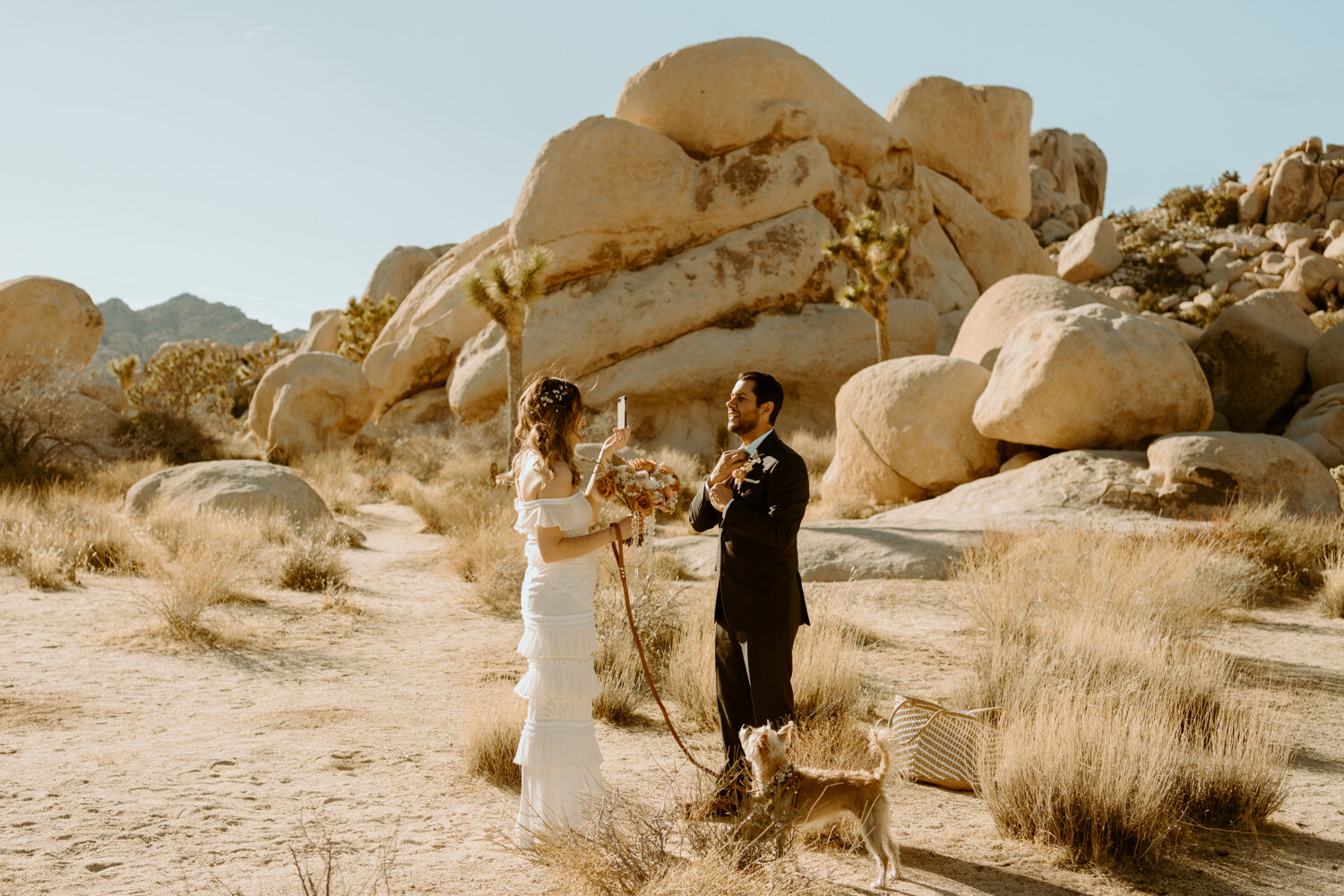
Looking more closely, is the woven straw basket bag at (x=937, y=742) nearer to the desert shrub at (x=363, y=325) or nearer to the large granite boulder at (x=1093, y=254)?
the desert shrub at (x=363, y=325)

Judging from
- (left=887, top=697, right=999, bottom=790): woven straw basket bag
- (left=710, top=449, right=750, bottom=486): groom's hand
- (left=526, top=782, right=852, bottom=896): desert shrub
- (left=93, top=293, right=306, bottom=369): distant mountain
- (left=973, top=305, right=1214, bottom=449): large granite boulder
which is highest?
(left=93, top=293, right=306, bottom=369): distant mountain

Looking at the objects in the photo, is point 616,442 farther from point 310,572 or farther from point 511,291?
point 511,291

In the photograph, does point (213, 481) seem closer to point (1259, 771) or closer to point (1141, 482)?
point (1141, 482)

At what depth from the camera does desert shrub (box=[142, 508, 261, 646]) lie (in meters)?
8.91

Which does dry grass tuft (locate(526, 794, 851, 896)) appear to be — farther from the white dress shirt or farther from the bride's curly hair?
the bride's curly hair

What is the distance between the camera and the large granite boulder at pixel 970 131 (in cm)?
3067

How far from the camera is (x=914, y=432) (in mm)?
Result: 16250

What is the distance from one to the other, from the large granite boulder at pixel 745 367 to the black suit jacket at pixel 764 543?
20.1 m

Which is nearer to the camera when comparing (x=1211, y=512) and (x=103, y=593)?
(x=103, y=593)

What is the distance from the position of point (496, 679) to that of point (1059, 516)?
314 inches

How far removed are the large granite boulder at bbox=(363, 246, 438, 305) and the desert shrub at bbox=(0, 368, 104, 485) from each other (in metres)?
19.1

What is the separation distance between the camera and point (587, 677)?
4430 mm

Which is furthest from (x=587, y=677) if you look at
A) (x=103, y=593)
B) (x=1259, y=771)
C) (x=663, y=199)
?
(x=663, y=199)

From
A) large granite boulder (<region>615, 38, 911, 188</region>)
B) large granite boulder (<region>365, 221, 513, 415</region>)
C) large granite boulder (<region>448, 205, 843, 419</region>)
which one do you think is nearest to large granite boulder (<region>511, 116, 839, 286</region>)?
large granite boulder (<region>448, 205, 843, 419</region>)
